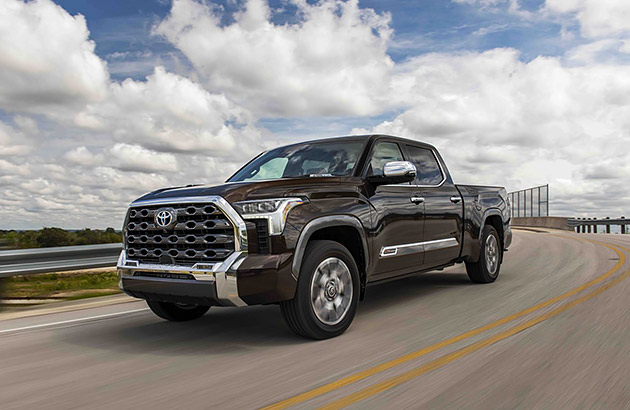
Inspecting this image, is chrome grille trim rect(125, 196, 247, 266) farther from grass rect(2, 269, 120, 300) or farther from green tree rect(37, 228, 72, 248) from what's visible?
green tree rect(37, 228, 72, 248)

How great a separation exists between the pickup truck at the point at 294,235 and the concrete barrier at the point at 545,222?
36.5 meters

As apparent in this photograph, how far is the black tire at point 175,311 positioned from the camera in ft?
19.2

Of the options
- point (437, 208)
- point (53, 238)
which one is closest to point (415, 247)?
point (437, 208)

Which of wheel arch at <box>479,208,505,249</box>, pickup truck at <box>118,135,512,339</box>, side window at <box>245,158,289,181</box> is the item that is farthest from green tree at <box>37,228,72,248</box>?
wheel arch at <box>479,208,505,249</box>

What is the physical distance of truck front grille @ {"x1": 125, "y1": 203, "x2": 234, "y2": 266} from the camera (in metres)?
4.52

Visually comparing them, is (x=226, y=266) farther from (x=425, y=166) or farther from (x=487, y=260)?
(x=487, y=260)

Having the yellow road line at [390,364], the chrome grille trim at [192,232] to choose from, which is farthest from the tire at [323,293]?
the yellow road line at [390,364]

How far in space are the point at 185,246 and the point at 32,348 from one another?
174 centimetres

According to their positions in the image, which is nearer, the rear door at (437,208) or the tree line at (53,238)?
the rear door at (437,208)

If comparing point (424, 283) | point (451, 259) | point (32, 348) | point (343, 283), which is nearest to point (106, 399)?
point (32, 348)

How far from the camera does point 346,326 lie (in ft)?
16.6

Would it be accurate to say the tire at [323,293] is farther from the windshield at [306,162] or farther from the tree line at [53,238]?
the tree line at [53,238]

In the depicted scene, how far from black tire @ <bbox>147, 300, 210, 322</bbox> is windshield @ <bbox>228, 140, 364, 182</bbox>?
4.97 feet

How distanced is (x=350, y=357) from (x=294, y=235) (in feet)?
3.54
